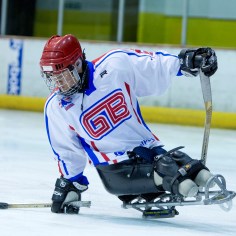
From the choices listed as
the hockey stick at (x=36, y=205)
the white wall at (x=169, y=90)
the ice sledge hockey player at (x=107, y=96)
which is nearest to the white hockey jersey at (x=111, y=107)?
the ice sledge hockey player at (x=107, y=96)

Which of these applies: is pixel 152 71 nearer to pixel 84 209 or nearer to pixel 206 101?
pixel 206 101

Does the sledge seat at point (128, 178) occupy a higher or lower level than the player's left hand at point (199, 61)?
lower

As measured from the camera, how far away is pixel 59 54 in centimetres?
349

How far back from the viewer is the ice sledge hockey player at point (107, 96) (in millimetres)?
3498

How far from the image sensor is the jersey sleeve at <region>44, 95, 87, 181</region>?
365 centimetres

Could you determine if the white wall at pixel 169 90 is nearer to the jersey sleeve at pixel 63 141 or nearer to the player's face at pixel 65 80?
the jersey sleeve at pixel 63 141

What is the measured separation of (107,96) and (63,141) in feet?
0.91

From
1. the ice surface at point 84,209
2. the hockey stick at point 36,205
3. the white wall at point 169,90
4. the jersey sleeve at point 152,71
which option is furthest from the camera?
the white wall at point 169,90

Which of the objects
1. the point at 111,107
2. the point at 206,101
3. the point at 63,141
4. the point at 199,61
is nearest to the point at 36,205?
the point at 63,141

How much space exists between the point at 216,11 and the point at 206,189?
6150 millimetres

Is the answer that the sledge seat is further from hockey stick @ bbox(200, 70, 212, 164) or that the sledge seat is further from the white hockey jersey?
hockey stick @ bbox(200, 70, 212, 164)

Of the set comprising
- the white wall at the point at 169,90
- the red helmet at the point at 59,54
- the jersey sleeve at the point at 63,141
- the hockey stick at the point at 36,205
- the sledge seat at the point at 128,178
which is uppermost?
the red helmet at the point at 59,54

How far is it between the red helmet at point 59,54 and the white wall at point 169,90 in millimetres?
4949

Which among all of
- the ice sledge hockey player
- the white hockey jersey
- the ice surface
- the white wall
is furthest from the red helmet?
the white wall
